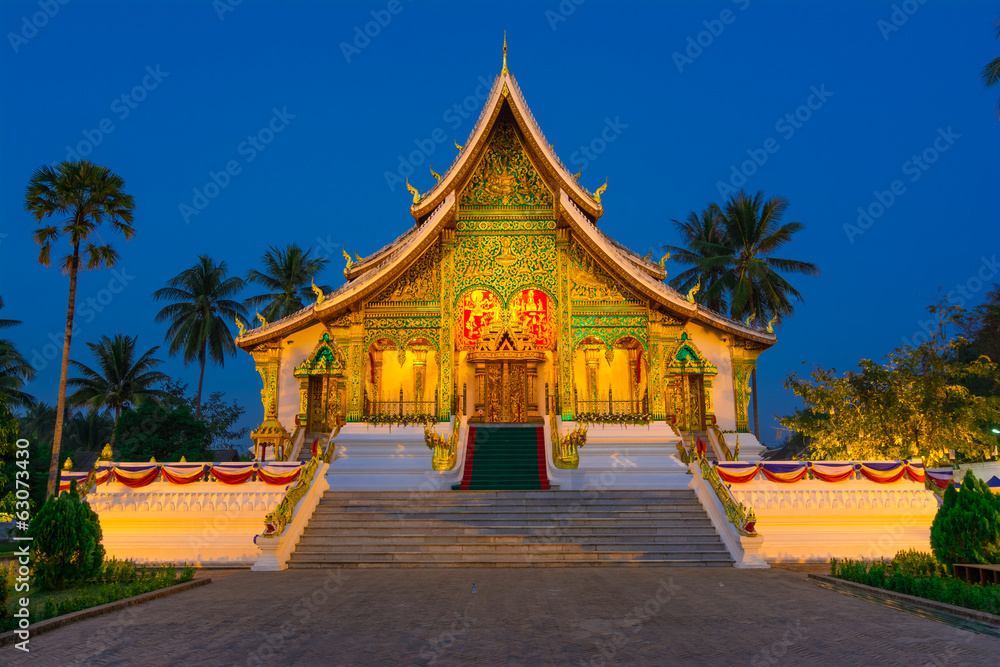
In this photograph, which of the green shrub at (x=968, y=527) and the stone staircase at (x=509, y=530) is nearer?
the green shrub at (x=968, y=527)

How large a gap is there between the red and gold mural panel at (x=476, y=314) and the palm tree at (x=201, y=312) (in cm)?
2054

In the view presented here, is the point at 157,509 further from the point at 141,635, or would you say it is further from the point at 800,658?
the point at 800,658

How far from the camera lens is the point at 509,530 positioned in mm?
12641

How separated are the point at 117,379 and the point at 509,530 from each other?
101 ft

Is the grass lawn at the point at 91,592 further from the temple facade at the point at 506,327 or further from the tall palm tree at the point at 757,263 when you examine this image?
the tall palm tree at the point at 757,263

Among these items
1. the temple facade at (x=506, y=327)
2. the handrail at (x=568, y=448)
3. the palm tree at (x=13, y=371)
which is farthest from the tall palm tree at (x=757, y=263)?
the palm tree at (x=13, y=371)

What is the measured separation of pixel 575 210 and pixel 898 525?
11033 mm

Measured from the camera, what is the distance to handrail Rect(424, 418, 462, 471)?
→ 15547 millimetres

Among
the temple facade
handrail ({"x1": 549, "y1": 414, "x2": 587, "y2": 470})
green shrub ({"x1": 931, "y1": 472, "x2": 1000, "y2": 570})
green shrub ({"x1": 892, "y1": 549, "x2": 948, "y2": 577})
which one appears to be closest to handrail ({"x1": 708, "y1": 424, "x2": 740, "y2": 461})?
Answer: the temple facade

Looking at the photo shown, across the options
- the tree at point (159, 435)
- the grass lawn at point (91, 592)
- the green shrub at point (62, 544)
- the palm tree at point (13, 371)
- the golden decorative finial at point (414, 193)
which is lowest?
the grass lawn at point (91, 592)

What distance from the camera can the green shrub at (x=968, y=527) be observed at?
8453 millimetres

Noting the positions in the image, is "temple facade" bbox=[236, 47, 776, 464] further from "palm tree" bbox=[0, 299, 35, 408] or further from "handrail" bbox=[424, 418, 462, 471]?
"palm tree" bbox=[0, 299, 35, 408]

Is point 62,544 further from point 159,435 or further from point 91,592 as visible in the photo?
point 159,435

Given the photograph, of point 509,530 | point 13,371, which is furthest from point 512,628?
point 13,371
